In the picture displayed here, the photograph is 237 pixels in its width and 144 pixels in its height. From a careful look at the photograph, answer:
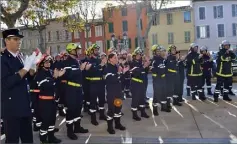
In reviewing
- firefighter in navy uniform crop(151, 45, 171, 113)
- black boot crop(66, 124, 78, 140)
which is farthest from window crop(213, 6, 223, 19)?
black boot crop(66, 124, 78, 140)

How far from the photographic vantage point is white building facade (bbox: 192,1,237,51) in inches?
1764

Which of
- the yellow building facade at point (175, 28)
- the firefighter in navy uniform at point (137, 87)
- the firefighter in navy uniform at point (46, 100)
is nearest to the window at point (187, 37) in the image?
the yellow building facade at point (175, 28)

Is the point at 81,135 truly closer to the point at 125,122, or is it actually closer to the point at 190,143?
the point at 125,122

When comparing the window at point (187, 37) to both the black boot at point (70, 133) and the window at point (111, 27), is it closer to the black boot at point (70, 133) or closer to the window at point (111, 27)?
the window at point (111, 27)

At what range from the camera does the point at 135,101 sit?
8625 mm

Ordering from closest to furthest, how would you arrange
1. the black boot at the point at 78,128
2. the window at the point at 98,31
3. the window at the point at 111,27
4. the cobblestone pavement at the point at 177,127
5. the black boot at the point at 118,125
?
1. the cobblestone pavement at the point at 177,127
2. the black boot at the point at 78,128
3. the black boot at the point at 118,125
4. the window at the point at 111,27
5. the window at the point at 98,31

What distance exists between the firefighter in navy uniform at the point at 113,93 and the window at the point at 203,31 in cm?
3983

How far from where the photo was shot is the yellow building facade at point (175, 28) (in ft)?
152

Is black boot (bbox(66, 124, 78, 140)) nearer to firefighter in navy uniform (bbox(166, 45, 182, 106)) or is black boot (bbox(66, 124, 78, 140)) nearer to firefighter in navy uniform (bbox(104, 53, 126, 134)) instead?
firefighter in navy uniform (bbox(104, 53, 126, 134))

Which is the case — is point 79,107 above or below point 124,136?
above

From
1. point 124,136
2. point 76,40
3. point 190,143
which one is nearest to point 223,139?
point 190,143

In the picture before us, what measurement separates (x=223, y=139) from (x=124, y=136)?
2031mm

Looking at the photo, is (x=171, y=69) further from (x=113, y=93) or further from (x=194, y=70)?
(x=113, y=93)

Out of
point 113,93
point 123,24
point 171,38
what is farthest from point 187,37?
point 113,93
